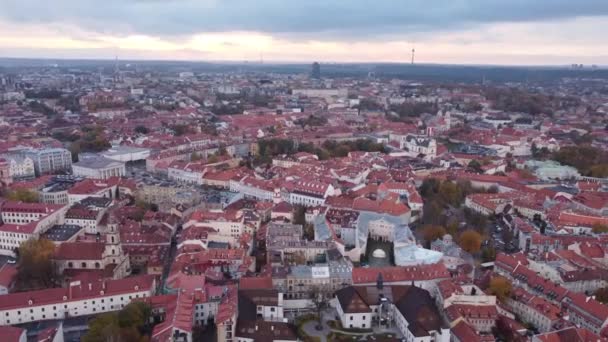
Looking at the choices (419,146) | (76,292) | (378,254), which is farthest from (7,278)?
(419,146)

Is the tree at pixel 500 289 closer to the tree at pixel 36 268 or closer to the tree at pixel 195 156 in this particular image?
the tree at pixel 36 268

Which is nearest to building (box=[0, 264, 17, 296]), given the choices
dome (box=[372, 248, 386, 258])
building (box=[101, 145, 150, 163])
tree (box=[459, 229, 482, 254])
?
dome (box=[372, 248, 386, 258])

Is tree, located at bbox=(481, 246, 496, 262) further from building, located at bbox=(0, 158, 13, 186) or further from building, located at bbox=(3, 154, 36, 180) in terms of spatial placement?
building, located at bbox=(3, 154, 36, 180)

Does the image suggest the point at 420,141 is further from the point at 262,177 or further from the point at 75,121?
the point at 75,121

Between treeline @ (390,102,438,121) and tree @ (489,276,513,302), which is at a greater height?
treeline @ (390,102,438,121)

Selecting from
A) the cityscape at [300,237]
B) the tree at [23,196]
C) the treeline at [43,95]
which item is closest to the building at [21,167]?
the cityscape at [300,237]

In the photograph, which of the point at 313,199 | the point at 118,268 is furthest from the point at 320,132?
the point at 118,268
